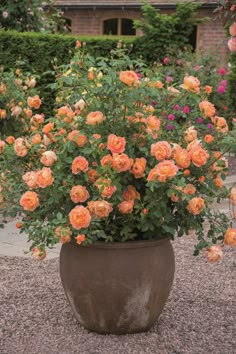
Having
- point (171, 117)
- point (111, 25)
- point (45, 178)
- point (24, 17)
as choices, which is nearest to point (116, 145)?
point (45, 178)

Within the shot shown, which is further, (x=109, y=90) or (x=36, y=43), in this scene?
(x=36, y=43)

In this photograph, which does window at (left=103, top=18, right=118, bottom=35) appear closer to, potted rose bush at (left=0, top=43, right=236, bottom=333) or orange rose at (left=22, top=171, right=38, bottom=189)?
potted rose bush at (left=0, top=43, right=236, bottom=333)

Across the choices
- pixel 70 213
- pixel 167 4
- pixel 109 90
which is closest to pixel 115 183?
pixel 70 213

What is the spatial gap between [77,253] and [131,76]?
1.04 metres

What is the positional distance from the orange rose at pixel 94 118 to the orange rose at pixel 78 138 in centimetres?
9

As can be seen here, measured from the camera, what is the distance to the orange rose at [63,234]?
3419 mm

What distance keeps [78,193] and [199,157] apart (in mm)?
680

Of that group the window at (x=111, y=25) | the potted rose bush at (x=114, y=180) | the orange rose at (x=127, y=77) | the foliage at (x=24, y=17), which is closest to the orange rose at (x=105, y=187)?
the potted rose bush at (x=114, y=180)

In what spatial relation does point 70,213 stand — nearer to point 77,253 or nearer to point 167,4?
point 77,253

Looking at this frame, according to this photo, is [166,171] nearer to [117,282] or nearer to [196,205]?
[196,205]

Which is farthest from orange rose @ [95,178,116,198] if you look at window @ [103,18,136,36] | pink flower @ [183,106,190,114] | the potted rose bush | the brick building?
window @ [103,18,136,36]

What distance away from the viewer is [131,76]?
3.59 m

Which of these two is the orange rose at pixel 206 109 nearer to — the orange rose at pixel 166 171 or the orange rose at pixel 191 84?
the orange rose at pixel 191 84

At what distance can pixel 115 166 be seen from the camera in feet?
11.3
